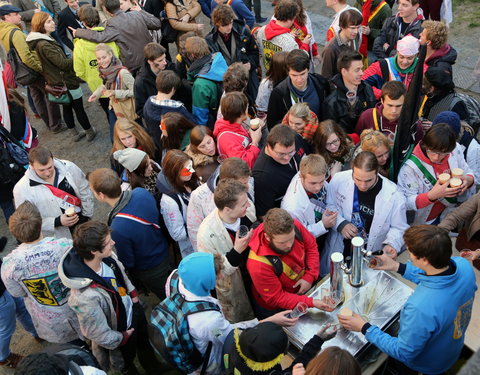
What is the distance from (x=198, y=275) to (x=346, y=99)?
9.33 ft

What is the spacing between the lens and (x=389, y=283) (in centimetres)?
335

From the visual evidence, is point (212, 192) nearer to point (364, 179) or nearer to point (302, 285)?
point (302, 285)

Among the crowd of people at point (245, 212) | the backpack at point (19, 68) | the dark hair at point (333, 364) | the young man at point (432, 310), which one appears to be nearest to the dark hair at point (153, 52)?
the crowd of people at point (245, 212)

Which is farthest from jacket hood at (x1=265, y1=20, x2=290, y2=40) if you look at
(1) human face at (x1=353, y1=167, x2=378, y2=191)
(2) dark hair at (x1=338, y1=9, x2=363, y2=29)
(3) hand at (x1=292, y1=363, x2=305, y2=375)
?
(3) hand at (x1=292, y1=363, x2=305, y2=375)

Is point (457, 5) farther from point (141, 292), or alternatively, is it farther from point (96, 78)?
point (141, 292)

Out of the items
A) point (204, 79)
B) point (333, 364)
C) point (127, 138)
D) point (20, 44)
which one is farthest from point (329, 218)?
point (20, 44)

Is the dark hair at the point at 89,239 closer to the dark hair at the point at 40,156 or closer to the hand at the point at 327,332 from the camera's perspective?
the dark hair at the point at 40,156

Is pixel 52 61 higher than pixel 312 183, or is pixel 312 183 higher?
pixel 312 183

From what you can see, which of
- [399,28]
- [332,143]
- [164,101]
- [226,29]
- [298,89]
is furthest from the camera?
[399,28]

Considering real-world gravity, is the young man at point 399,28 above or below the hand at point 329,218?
above

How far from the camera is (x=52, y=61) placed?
6543 millimetres

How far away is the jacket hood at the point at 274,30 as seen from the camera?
236 inches

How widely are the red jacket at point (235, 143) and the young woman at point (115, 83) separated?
1.85 meters

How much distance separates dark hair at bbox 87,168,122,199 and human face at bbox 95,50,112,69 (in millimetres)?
2293
